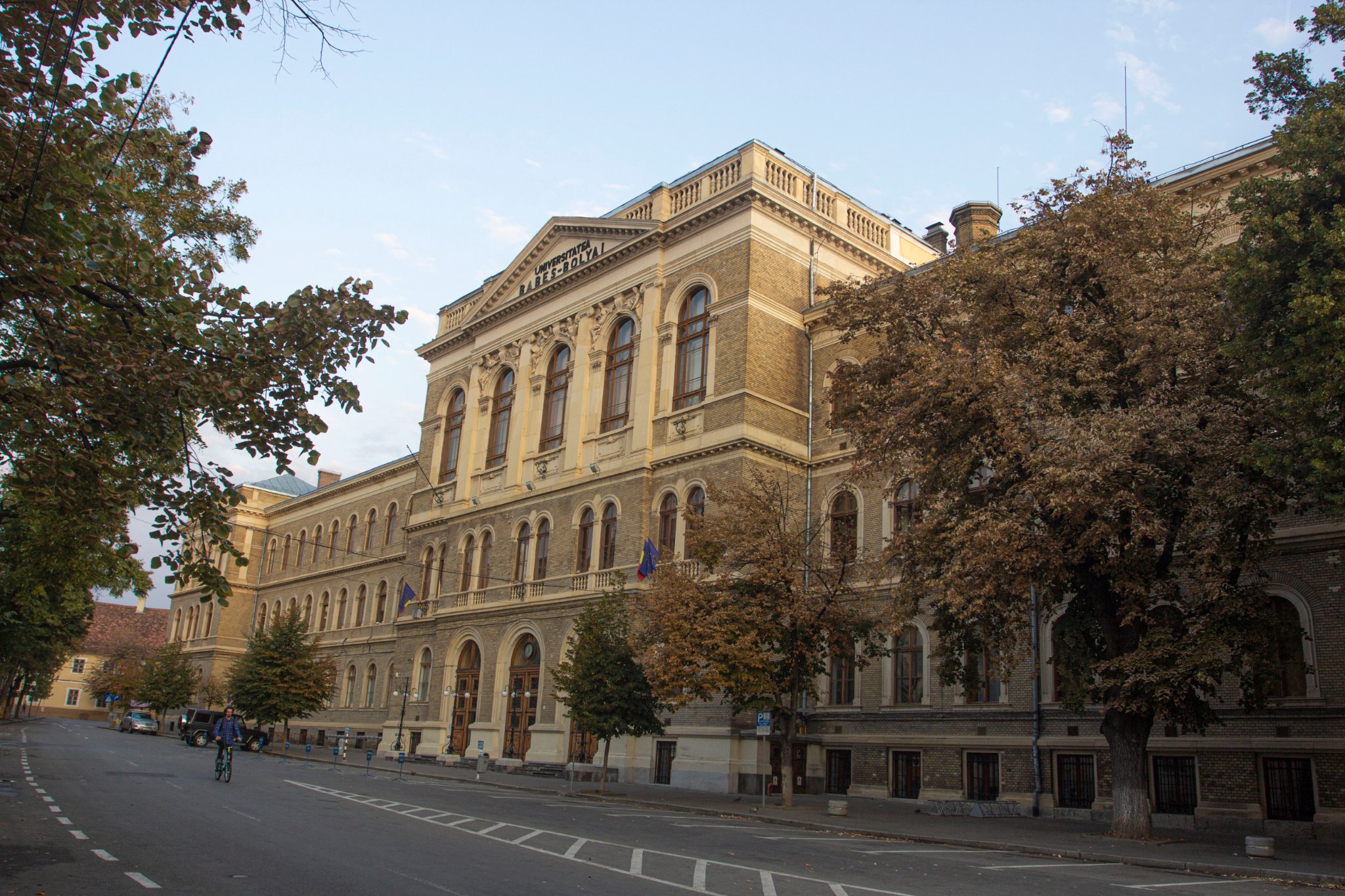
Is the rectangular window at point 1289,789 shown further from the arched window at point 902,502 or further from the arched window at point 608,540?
the arched window at point 608,540

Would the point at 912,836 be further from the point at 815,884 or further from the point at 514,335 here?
the point at 514,335

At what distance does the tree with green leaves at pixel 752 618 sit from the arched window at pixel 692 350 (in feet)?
30.6

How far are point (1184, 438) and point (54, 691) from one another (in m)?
137

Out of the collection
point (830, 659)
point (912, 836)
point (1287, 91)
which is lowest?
point (912, 836)

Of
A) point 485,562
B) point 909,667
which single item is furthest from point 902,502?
point 485,562

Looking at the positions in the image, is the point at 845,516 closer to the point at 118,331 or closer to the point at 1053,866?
the point at 1053,866

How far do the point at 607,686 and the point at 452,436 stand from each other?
2261 centimetres

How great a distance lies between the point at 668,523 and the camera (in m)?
35.4

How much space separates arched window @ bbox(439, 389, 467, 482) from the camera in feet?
157

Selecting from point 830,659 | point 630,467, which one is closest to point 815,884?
point 830,659

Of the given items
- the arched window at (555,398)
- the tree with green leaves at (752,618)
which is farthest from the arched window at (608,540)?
the tree with green leaves at (752,618)

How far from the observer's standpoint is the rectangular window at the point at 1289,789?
2130cm

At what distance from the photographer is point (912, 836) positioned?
19.5 metres

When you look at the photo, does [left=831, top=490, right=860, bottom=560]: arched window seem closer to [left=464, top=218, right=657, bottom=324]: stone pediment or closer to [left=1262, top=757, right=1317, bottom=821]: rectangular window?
[left=464, top=218, right=657, bottom=324]: stone pediment
